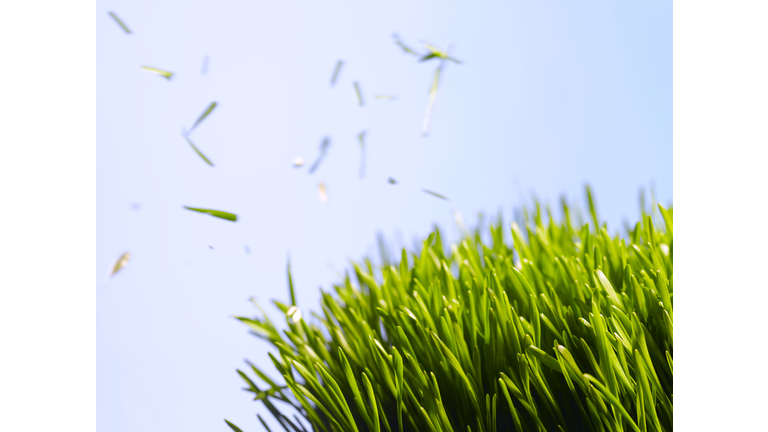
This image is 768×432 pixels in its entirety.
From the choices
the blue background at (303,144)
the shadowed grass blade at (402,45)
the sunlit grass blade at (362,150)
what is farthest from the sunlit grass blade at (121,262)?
the shadowed grass blade at (402,45)

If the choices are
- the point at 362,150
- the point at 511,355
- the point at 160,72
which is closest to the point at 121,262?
the point at 160,72

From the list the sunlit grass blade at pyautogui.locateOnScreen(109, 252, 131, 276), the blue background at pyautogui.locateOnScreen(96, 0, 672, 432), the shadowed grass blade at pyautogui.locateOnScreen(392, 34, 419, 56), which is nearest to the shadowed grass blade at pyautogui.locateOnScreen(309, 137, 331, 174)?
the blue background at pyautogui.locateOnScreen(96, 0, 672, 432)

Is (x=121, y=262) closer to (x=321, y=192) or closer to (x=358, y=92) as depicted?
(x=321, y=192)

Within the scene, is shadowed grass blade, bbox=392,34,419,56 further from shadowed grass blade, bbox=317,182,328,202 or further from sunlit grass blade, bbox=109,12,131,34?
sunlit grass blade, bbox=109,12,131,34

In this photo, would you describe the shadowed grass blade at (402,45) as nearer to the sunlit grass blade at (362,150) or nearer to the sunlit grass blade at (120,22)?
the sunlit grass blade at (362,150)
